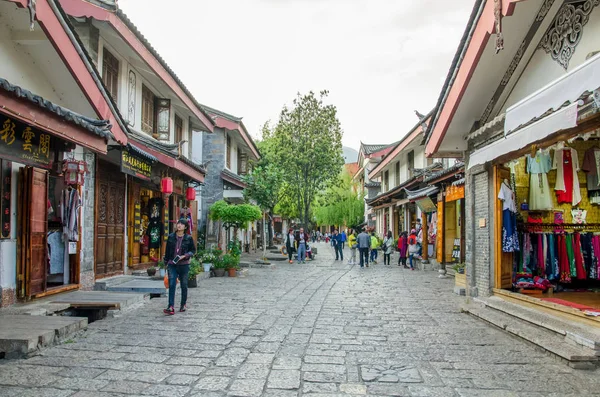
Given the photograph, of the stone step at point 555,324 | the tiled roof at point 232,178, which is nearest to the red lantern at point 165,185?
the tiled roof at point 232,178

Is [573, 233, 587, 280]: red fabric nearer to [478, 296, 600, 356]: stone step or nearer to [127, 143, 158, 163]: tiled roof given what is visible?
[478, 296, 600, 356]: stone step

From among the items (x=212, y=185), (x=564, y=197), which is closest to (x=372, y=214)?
(x=212, y=185)

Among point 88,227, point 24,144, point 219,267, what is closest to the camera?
point 24,144

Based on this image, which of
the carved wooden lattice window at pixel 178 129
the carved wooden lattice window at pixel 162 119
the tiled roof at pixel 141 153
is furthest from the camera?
the carved wooden lattice window at pixel 178 129

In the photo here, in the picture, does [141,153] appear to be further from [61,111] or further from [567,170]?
[567,170]

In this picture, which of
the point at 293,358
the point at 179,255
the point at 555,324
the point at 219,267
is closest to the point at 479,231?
the point at 555,324

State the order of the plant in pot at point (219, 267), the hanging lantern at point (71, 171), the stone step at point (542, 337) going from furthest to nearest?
the plant in pot at point (219, 267)
the hanging lantern at point (71, 171)
the stone step at point (542, 337)

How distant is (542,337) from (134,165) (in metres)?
8.93

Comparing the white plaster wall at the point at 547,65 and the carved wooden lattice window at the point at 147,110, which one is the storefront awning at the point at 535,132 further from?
the carved wooden lattice window at the point at 147,110

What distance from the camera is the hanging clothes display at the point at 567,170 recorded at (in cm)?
829

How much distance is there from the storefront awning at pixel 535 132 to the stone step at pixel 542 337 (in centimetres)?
245

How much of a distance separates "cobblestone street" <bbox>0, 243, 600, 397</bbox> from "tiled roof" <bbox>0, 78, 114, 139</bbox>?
296cm

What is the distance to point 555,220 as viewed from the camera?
8.74 meters

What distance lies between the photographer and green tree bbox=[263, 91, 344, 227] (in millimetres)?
26359
